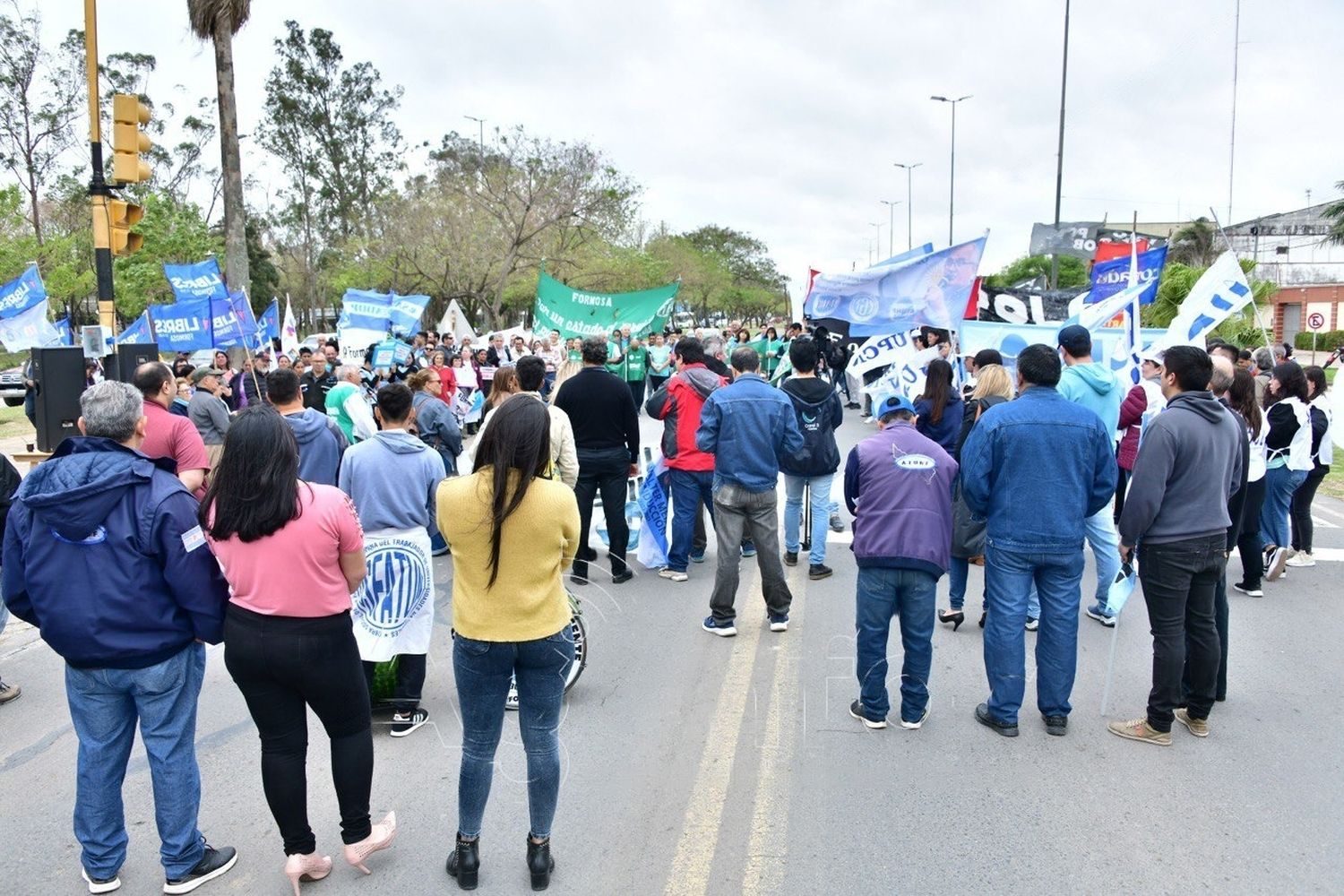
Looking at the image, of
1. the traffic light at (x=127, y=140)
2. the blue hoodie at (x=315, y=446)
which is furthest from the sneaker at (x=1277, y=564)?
the traffic light at (x=127, y=140)

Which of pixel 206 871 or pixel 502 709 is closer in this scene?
pixel 502 709

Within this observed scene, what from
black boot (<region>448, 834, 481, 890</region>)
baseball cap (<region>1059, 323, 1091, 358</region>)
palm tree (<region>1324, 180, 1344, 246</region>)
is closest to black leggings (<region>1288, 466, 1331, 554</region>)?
baseball cap (<region>1059, 323, 1091, 358</region>)

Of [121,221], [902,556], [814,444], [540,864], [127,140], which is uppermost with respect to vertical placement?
[127,140]

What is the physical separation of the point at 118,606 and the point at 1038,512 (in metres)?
3.93

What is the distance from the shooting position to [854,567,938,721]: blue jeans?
4.78 metres

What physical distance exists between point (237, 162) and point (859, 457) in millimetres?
16910

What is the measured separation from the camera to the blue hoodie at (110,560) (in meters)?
3.30

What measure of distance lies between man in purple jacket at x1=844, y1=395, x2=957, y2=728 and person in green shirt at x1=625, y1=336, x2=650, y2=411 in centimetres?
1334

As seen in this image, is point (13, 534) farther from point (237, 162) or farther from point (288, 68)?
point (288, 68)

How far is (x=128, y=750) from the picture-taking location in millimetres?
3592

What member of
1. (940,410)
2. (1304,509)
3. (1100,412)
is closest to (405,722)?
(940,410)

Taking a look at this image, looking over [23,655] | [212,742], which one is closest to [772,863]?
[212,742]

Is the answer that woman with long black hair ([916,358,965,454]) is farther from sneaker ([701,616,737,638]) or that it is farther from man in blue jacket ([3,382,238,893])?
man in blue jacket ([3,382,238,893])

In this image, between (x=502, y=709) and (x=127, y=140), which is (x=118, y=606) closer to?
(x=502, y=709)
